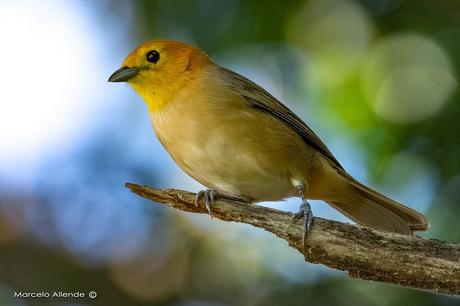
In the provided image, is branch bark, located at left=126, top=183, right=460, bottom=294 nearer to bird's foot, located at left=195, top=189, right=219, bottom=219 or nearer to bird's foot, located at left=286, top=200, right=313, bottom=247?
bird's foot, located at left=286, top=200, right=313, bottom=247

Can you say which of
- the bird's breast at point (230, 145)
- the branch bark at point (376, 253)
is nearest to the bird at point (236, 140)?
the bird's breast at point (230, 145)

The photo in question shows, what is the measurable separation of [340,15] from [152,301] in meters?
3.07

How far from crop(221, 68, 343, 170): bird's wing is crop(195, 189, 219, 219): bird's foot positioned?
Result: 902 millimetres

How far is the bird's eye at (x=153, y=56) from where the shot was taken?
5.94 metres

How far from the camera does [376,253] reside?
4410 millimetres

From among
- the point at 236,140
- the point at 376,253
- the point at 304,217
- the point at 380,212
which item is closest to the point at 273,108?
the point at 236,140

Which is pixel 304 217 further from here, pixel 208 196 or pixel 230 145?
pixel 230 145

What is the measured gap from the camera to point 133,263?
21.0 feet

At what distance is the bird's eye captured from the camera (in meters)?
5.94

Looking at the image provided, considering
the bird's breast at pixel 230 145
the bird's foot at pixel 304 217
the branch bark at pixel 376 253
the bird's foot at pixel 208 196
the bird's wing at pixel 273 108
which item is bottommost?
the branch bark at pixel 376 253

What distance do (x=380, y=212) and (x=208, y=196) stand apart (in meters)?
1.64

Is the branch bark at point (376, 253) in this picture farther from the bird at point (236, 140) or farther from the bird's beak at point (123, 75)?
the bird's beak at point (123, 75)

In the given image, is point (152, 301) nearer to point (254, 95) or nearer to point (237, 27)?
point (254, 95)

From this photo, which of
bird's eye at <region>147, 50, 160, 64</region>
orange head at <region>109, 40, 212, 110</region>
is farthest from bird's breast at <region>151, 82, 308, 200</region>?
bird's eye at <region>147, 50, 160, 64</region>
